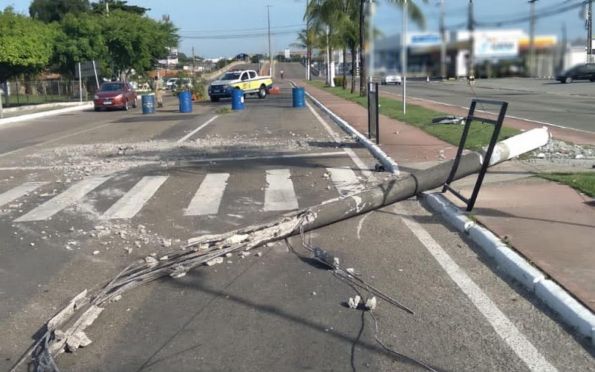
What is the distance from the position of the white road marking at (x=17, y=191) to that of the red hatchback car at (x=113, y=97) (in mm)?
26673

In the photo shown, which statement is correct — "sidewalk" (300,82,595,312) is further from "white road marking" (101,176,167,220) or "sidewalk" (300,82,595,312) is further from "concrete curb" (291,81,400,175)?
"white road marking" (101,176,167,220)

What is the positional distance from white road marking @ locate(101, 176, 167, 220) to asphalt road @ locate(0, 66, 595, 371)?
0.03 meters

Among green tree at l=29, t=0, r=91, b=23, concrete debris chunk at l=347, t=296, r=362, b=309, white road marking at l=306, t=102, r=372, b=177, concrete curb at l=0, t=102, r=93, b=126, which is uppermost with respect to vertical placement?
green tree at l=29, t=0, r=91, b=23

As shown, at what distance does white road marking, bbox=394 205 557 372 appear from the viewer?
4316 mm

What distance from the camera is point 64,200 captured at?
411 inches

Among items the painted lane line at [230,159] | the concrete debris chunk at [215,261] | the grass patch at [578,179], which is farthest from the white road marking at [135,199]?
the grass patch at [578,179]

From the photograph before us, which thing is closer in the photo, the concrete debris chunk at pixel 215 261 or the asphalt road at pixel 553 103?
the concrete debris chunk at pixel 215 261

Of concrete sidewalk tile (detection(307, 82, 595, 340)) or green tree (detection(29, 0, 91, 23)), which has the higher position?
green tree (detection(29, 0, 91, 23))

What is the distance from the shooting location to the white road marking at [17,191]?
10.7 meters

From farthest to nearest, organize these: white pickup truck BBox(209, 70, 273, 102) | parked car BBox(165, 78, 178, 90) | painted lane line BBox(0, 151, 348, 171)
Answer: parked car BBox(165, 78, 178, 90) < white pickup truck BBox(209, 70, 273, 102) < painted lane line BBox(0, 151, 348, 171)

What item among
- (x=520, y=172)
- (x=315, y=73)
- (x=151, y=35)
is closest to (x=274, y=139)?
(x=520, y=172)

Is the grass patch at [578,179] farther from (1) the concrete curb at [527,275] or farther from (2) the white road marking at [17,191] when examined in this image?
(2) the white road marking at [17,191]

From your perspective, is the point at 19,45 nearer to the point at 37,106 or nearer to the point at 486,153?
the point at 37,106

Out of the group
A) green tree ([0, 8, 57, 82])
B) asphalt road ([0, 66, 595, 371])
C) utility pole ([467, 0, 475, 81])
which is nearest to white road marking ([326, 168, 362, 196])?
asphalt road ([0, 66, 595, 371])
